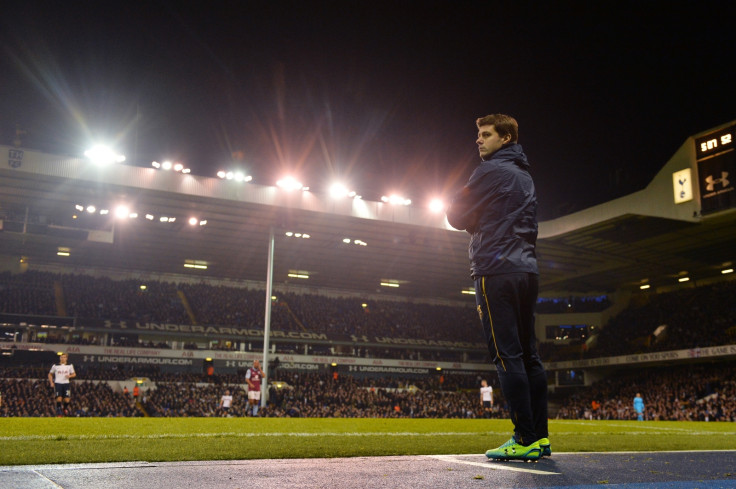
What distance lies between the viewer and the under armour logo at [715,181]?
23.6m

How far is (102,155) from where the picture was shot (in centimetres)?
2281

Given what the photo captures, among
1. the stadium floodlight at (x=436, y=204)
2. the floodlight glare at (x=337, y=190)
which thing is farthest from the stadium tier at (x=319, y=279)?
the floodlight glare at (x=337, y=190)

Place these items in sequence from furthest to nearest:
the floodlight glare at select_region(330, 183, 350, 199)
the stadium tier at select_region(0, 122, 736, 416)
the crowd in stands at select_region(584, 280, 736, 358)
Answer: the crowd in stands at select_region(584, 280, 736, 358) → the floodlight glare at select_region(330, 183, 350, 199) → the stadium tier at select_region(0, 122, 736, 416)

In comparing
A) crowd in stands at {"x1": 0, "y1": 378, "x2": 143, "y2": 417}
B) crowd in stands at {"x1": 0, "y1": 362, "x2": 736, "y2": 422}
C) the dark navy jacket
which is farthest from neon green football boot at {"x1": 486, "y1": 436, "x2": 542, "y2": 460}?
crowd in stands at {"x1": 0, "y1": 378, "x2": 143, "y2": 417}

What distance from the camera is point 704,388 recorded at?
105 ft

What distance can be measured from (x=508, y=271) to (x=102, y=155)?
22.9m

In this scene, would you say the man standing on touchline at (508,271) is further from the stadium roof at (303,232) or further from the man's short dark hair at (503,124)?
the stadium roof at (303,232)

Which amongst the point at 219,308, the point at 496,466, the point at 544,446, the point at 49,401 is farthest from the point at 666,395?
the point at 496,466

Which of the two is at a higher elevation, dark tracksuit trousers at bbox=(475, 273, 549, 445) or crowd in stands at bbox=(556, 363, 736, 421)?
dark tracksuit trousers at bbox=(475, 273, 549, 445)

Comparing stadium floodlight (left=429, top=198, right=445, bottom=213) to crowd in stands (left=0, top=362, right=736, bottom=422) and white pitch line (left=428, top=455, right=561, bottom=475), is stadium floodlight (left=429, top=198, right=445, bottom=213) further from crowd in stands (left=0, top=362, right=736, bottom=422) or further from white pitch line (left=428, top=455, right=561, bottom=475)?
white pitch line (left=428, top=455, right=561, bottom=475)

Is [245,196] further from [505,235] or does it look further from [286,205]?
[505,235]

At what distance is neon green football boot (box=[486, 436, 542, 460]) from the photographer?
308 cm

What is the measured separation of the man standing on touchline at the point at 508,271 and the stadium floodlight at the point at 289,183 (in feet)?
76.5

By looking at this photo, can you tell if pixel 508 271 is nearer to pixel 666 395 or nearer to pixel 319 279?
pixel 666 395
